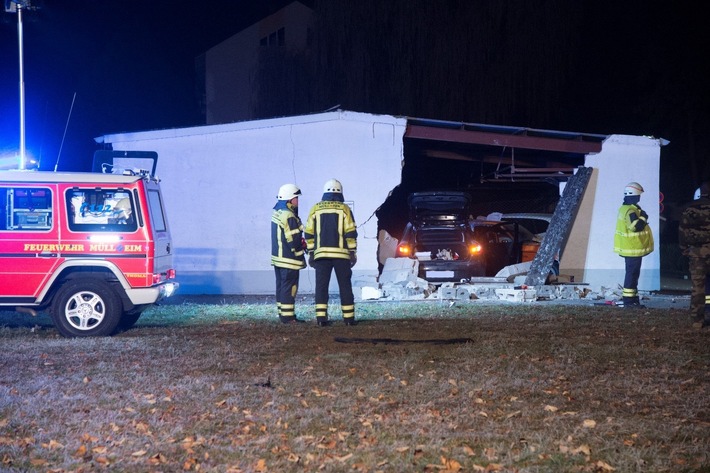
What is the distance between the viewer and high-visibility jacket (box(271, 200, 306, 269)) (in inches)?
414

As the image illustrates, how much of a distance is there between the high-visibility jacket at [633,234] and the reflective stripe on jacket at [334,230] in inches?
183

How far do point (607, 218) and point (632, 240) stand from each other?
11.7 feet

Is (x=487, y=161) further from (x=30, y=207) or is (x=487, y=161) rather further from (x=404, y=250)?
(x=30, y=207)

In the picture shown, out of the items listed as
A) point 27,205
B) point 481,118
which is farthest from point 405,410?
point 481,118

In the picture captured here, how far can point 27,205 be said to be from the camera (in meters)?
9.40

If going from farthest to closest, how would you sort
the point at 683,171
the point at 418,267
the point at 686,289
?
the point at 683,171
the point at 686,289
the point at 418,267

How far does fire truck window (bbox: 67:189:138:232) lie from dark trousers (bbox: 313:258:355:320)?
8.31 feet

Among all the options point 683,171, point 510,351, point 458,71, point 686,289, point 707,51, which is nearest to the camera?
point 510,351

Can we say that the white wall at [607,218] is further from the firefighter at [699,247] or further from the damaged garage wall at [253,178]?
the firefighter at [699,247]

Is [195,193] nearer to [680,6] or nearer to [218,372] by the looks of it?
[218,372]

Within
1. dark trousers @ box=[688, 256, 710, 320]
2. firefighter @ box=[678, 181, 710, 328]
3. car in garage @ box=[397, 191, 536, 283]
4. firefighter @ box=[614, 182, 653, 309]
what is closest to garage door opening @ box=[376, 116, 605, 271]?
car in garage @ box=[397, 191, 536, 283]

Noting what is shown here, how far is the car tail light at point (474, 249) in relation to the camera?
47.8 feet

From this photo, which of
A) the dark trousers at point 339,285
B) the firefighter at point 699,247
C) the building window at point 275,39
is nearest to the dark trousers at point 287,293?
the dark trousers at point 339,285

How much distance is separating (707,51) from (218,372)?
3014cm
